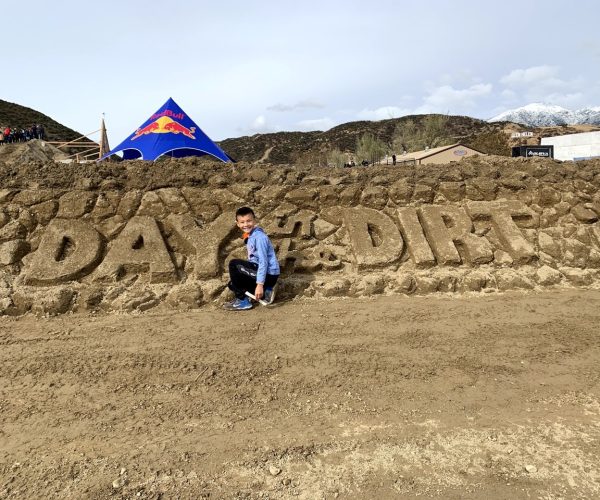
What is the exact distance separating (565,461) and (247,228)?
3.43 metres

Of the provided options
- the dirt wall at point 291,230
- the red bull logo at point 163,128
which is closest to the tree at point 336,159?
the red bull logo at point 163,128

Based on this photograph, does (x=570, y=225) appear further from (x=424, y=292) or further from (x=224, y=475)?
(x=224, y=475)

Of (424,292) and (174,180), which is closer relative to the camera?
(424,292)

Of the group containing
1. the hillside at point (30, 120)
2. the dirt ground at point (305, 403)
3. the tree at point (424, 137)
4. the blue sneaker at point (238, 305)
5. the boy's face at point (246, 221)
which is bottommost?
the dirt ground at point (305, 403)

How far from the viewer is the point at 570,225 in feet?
21.6

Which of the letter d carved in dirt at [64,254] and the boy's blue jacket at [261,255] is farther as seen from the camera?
the letter d carved in dirt at [64,254]

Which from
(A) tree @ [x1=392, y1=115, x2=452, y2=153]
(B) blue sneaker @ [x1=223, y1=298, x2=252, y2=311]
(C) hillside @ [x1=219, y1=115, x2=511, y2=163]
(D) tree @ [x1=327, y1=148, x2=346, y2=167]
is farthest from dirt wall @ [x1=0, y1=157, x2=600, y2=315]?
(C) hillside @ [x1=219, y1=115, x2=511, y2=163]

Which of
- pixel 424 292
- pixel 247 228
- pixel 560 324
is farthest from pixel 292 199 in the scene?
pixel 560 324

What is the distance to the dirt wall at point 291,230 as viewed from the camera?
5188mm

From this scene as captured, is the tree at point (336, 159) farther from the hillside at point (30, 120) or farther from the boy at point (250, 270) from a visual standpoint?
the boy at point (250, 270)

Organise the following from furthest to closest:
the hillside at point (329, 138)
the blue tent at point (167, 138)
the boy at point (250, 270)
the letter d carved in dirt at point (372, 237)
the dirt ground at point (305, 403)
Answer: the hillside at point (329, 138) < the blue tent at point (167, 138) < the letter d carved in dirt at point (372, 237) < the boy at point (250, 270) < the dirt ground at point (305, 403)

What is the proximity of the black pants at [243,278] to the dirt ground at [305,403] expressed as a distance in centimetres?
30

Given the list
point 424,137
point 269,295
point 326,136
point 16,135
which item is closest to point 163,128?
point 269,295

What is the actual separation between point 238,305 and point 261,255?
0.59 metres
